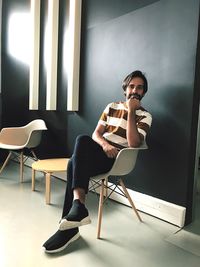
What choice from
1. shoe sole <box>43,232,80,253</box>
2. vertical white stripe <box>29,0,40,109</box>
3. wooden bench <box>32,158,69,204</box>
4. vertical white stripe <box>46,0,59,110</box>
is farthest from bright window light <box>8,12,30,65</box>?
shoe sole <box>43,232,80,253</box>

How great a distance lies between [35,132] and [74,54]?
106 centimetres

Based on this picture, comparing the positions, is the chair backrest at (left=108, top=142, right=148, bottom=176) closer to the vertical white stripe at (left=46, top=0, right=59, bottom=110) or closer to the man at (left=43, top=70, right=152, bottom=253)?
the man at (left=43, top=70, right=152, bottom=253)

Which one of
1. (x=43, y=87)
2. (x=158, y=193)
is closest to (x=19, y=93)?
(x=43, y=87)

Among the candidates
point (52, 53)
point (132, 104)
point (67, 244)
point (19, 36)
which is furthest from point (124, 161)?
point (19, 36)

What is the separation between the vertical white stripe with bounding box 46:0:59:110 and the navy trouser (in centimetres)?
159

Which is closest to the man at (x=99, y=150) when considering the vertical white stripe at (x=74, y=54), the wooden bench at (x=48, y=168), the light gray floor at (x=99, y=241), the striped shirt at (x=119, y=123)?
the striped shirt at (x=119, y=123)

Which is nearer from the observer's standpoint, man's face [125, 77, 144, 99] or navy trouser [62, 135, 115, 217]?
navy trouser [62, 135, 115, 217]

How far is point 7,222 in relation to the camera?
212 centimetres

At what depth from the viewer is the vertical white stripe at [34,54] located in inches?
142

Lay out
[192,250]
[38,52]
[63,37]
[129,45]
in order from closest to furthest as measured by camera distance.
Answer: [192,250], [129,45], [63,37], [38,52]

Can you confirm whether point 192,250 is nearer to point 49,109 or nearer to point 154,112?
point 154,112

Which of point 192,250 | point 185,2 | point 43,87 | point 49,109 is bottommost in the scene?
point 192,250

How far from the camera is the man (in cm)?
172

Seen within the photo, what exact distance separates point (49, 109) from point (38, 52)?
0.87 m
